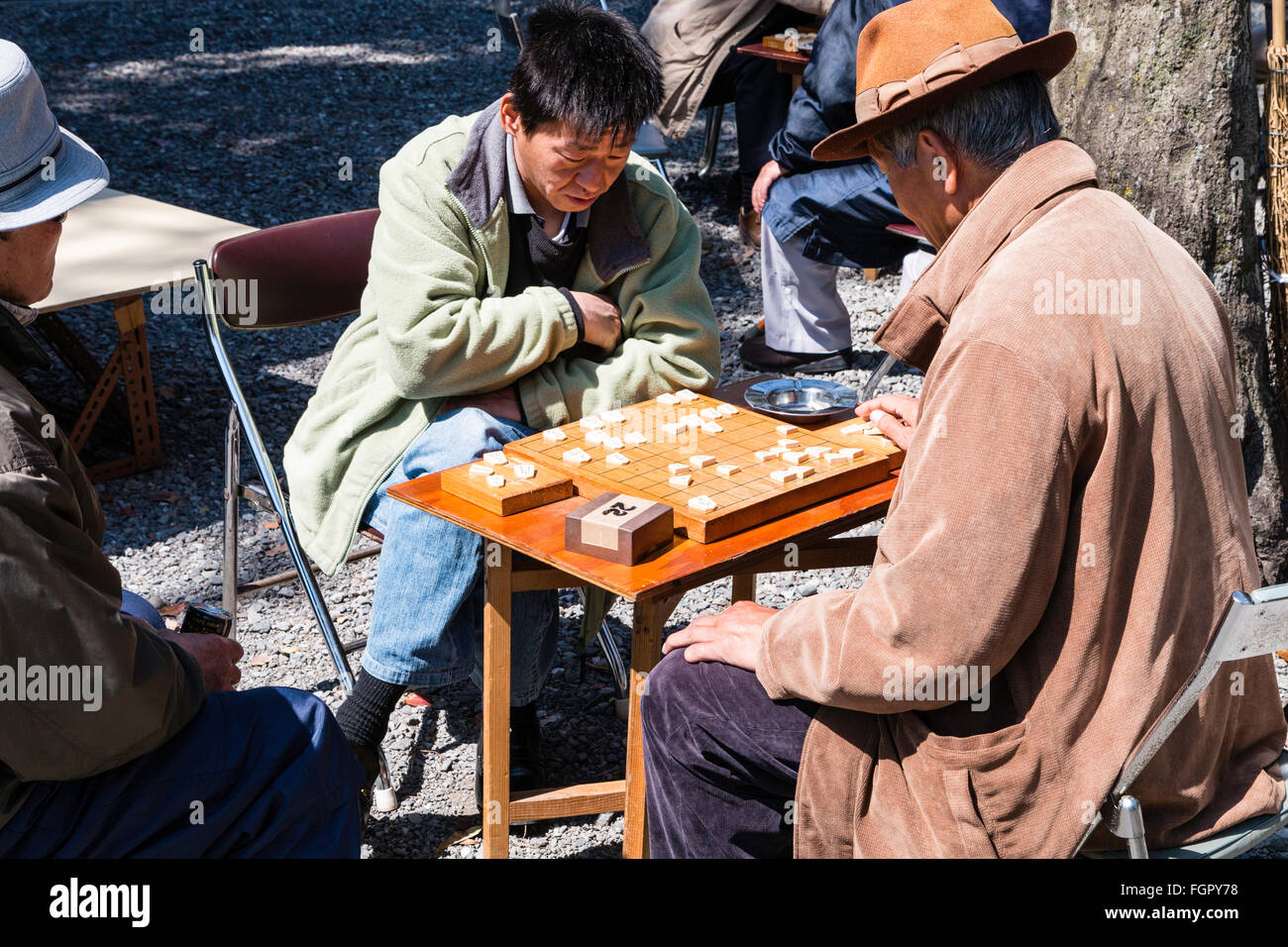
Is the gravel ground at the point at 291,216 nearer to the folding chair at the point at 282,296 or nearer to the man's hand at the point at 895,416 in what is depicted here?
the folding chair at the point at 282,296

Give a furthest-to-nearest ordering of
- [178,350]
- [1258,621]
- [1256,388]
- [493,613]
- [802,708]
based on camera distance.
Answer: [178,350], [1256,388], [493,613], [802,708], [1258,621]

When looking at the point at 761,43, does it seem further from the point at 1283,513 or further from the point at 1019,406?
the point at 1019,406

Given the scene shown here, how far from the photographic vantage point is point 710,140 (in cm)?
916

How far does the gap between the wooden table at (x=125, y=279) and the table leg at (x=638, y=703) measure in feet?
9.91

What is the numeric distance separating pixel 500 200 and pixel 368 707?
1.32 m

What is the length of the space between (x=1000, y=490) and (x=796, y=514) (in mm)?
Answer: 742

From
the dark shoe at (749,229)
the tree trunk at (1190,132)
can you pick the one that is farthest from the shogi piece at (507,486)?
the dark shoe at (749,229)

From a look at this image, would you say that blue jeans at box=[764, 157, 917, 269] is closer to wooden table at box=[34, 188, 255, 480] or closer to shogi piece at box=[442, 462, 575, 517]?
wooden table at box=[34, 188, 255, 480]

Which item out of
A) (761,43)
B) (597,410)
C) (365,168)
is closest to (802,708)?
(597,410)

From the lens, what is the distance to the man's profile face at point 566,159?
3.16 metres

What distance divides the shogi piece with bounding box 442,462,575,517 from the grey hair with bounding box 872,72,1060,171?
1.02 metres

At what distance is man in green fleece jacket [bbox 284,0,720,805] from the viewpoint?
3121mm

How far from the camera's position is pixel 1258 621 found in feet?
6.16

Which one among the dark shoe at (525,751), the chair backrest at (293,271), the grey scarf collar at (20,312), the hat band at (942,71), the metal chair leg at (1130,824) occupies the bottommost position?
the dark shoe at (525,751)
